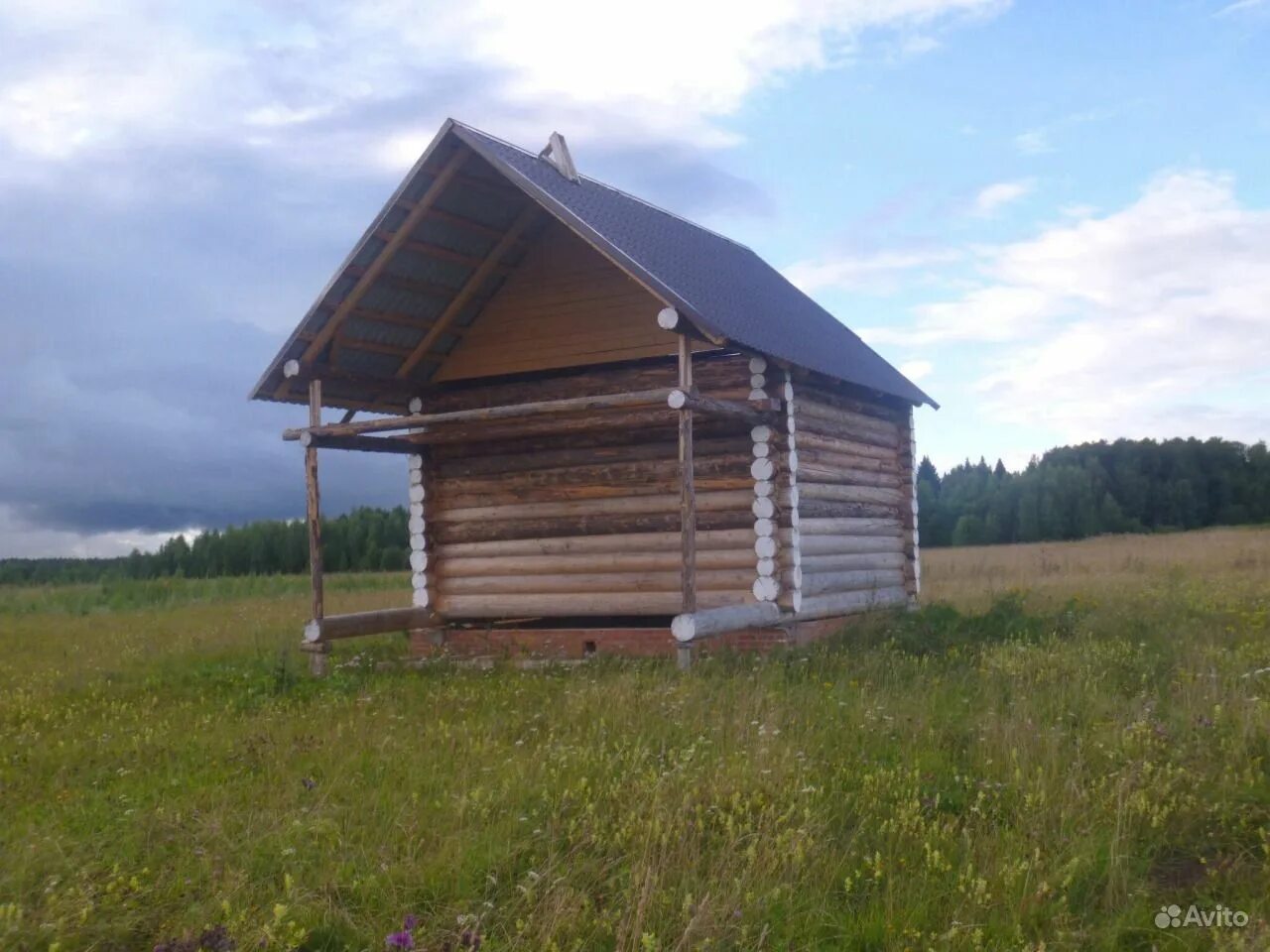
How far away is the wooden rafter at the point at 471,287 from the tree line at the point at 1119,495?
205 ft

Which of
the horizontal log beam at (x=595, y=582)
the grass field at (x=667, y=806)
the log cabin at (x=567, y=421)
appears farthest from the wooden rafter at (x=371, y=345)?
the grass field at (x=667, y=806)

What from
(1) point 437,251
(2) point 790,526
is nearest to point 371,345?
(1) point 437,251

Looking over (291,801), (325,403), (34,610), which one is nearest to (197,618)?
(34,610)

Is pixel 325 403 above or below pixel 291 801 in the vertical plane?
above

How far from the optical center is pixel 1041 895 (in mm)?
5738

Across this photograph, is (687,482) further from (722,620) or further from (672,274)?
(672,274)

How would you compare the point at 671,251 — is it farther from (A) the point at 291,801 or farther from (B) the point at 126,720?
(A) the point at 291,801

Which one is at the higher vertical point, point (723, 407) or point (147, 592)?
point (723, 407)

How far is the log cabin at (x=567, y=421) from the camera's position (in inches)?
546

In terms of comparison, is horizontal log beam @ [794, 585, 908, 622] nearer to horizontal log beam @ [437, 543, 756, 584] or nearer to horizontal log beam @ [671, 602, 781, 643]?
horizontal log beam @ [671, 602, 781, 643]

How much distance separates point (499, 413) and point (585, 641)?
A: 141 inches

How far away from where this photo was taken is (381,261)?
1393 cm

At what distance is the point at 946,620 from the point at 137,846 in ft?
35.4

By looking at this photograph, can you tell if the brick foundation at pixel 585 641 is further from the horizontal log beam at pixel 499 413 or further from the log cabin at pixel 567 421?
the horizontal log beam at pixel 499 413
